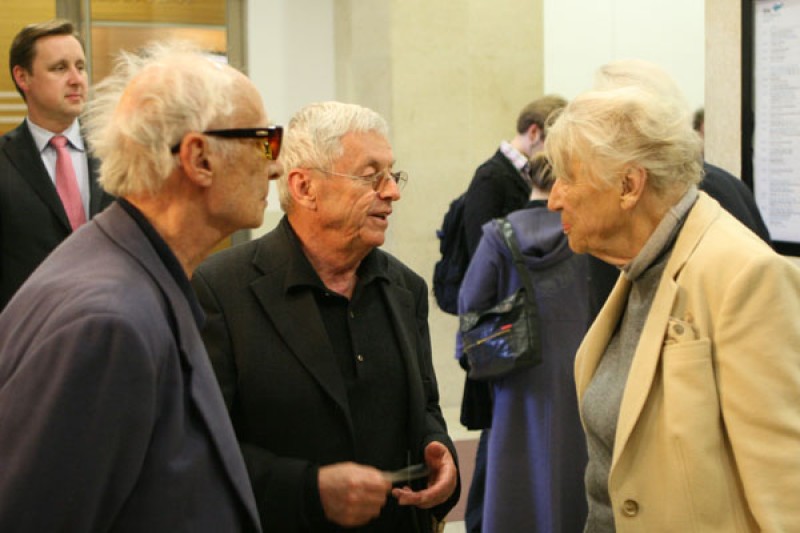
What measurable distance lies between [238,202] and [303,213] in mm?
847

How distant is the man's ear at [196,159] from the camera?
74.0 inches

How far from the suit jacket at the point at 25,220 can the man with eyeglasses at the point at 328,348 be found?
4.82 ft

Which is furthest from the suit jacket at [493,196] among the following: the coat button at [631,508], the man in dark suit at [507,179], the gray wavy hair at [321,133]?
the coat button at [631,508]

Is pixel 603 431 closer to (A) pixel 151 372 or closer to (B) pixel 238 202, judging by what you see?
(B) pixel 238 202

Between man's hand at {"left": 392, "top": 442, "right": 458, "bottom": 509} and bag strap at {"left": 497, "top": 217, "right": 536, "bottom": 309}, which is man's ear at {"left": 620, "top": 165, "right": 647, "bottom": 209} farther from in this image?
bag strap at {"left": 497, "top": 217, "right": 536, "bottom": 309}

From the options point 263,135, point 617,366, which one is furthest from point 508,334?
point 263,135

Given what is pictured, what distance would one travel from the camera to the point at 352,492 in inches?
96.1

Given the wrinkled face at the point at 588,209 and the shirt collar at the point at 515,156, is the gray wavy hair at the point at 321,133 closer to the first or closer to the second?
the wrinkled face at the point at 588,209

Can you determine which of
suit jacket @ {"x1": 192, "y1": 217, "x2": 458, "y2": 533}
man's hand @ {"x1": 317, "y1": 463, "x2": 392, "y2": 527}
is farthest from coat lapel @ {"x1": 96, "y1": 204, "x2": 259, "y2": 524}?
suit jacket @ {"x1": 192, "y1": 217, "x2": 458, "y2": 533}

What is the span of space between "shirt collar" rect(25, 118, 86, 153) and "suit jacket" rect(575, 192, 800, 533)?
2.64 m

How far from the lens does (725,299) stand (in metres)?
2.23

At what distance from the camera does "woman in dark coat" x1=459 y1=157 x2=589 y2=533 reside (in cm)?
405

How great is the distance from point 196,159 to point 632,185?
106 cm

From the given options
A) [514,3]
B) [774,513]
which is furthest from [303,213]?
[514,3]
